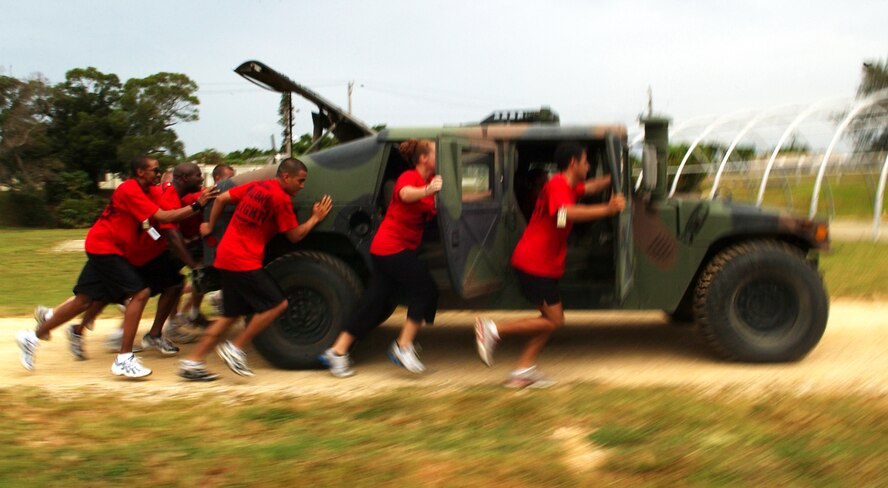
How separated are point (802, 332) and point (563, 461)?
2749mm

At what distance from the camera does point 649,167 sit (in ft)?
18.5

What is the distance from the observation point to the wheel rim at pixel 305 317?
599cm

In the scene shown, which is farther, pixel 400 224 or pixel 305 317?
pixel 305 317

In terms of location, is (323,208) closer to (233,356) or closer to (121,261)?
(233,356)

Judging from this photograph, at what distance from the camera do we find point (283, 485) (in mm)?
3688

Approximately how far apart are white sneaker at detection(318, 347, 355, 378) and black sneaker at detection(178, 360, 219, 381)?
81 centimetres

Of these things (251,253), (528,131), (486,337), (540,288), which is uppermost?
(528,131)

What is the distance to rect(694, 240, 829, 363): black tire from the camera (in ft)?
19.0

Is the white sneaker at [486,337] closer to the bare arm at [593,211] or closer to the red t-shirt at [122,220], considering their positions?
the bare arm at [593,211]

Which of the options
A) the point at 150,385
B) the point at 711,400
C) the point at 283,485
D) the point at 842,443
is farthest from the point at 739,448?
the point at 150,385

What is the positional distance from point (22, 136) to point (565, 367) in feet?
127

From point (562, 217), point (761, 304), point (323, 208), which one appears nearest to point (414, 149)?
point (323, 208)

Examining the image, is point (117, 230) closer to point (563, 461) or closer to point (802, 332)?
point (563, 461)

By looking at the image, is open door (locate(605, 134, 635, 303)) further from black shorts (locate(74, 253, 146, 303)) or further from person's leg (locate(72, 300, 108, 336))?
person's leg (locate(72, 300, 108, 336))
